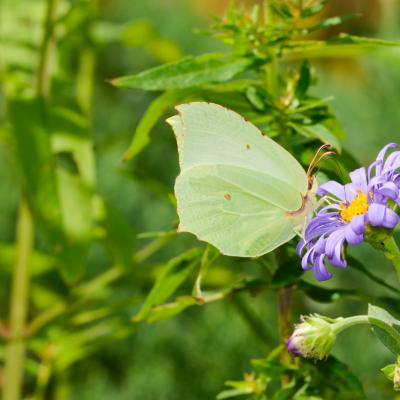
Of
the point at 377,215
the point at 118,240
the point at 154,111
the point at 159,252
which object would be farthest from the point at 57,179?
the point at 159,252

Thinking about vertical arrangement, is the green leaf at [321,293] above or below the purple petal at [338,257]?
below

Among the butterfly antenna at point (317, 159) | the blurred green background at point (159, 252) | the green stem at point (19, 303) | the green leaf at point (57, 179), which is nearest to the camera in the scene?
the butterfly antenna at point (317, 159)

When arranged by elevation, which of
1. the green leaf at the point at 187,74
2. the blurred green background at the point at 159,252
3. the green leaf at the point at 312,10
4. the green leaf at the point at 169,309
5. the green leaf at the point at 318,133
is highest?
the green leaf at the point at 312,10

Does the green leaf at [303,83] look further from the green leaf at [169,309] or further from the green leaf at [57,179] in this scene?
the green leaf at [57,179]

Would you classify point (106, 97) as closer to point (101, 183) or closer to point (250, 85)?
point (101, 183)

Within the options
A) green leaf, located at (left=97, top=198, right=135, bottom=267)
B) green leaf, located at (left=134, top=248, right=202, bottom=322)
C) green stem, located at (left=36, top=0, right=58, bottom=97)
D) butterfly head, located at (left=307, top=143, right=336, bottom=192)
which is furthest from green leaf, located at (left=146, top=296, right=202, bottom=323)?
green stem, located at (left=36, top=0, right=58, bottom=97)

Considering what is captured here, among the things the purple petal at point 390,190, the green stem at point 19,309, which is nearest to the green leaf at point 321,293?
the purple petal at point 390,190
